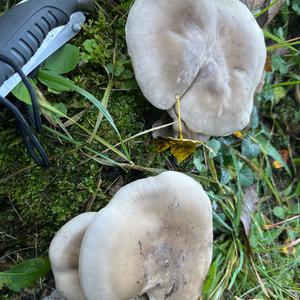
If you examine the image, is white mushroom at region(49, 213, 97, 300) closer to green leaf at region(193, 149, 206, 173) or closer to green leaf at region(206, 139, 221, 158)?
green leaf at region(193, 149, 206, 173)

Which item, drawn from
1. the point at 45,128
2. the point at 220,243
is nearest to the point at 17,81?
the point at 45,128

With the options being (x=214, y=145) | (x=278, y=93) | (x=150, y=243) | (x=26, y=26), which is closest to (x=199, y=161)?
(x=214, y=145)

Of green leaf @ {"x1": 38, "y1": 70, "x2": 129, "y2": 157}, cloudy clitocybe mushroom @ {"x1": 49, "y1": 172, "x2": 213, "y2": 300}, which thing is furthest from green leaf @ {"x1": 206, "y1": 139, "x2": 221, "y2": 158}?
green leaf @ {"x1": 38, "y1": 70, "x2": 129, "y2": 157}

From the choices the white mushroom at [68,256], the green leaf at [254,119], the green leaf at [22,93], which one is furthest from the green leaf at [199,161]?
the green leaf at [22,93]

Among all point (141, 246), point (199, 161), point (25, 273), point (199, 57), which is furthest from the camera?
point (199, 161)

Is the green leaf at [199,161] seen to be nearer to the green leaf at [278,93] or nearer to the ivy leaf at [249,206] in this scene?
the ivy leaf at [249,206]

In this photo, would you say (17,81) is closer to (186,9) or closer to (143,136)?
(143,136)

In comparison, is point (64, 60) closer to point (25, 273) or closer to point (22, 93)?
point (22, 93)
